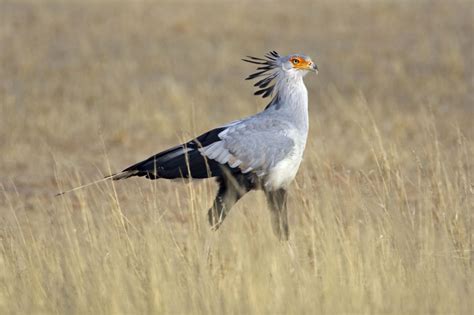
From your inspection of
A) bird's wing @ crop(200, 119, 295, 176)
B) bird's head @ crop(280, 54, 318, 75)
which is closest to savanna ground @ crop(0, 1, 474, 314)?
bird's wing @ crop(200, 119, 295, 176)

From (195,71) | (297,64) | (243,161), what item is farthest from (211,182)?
(195,71)

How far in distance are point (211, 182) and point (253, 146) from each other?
3084 mm

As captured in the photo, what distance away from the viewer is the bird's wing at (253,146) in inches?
235

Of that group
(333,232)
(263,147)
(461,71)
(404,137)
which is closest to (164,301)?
(333,232)

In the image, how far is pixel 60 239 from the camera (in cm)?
616

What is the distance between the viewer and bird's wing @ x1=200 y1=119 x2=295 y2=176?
596 centimetres

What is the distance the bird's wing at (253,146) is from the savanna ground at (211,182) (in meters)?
0.25

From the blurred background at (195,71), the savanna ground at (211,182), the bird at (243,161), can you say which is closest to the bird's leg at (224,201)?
the bird at (243,161)

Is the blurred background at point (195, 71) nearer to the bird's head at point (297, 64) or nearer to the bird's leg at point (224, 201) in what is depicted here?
the bird's head at point (297, 64)

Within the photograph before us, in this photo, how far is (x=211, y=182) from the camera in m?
9.05

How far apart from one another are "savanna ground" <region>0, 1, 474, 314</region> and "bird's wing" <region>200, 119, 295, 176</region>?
248mm

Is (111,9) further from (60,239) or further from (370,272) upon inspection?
(370,272)

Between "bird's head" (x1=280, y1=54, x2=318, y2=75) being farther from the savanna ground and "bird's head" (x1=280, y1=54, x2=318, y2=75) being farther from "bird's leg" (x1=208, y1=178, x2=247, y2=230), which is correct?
"bird's leg" (x1=208, y1=178, x2=247, y2=230)

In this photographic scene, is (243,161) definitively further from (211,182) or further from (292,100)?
(211,182)
